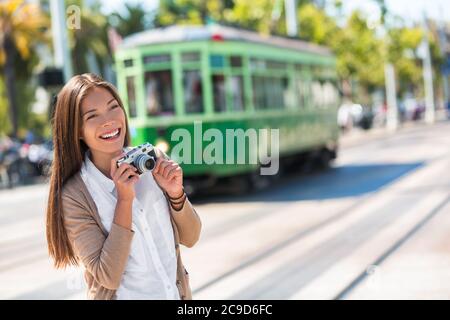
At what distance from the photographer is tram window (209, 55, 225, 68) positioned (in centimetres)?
1219

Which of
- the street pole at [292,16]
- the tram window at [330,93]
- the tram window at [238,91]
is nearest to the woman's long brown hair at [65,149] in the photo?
the tram window at [238,91]

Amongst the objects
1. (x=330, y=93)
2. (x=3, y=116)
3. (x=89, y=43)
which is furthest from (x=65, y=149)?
(x=3, y=116)

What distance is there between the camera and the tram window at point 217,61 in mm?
12193

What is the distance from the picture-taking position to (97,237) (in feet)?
6.54

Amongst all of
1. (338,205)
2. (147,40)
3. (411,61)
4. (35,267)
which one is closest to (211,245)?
(35,267)

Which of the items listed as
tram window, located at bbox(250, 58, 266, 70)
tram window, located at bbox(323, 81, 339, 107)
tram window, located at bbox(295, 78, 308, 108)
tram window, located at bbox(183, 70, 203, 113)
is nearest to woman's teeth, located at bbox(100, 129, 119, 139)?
tram window, located at bbox(183, 70, 203, 113)

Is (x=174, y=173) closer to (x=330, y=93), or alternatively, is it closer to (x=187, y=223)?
(x=187, y=223)

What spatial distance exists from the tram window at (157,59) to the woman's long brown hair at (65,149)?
10.3m

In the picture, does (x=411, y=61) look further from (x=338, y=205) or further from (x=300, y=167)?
(x=338, y=205)

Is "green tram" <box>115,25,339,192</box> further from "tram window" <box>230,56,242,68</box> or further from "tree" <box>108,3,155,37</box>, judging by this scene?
"tree" <box>108,3,155,37</box>

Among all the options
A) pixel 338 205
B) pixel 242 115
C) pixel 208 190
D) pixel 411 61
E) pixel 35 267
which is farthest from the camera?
pixel 411 61

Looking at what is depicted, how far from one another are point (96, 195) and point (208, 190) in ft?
42.3

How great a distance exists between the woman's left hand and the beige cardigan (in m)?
0.12
